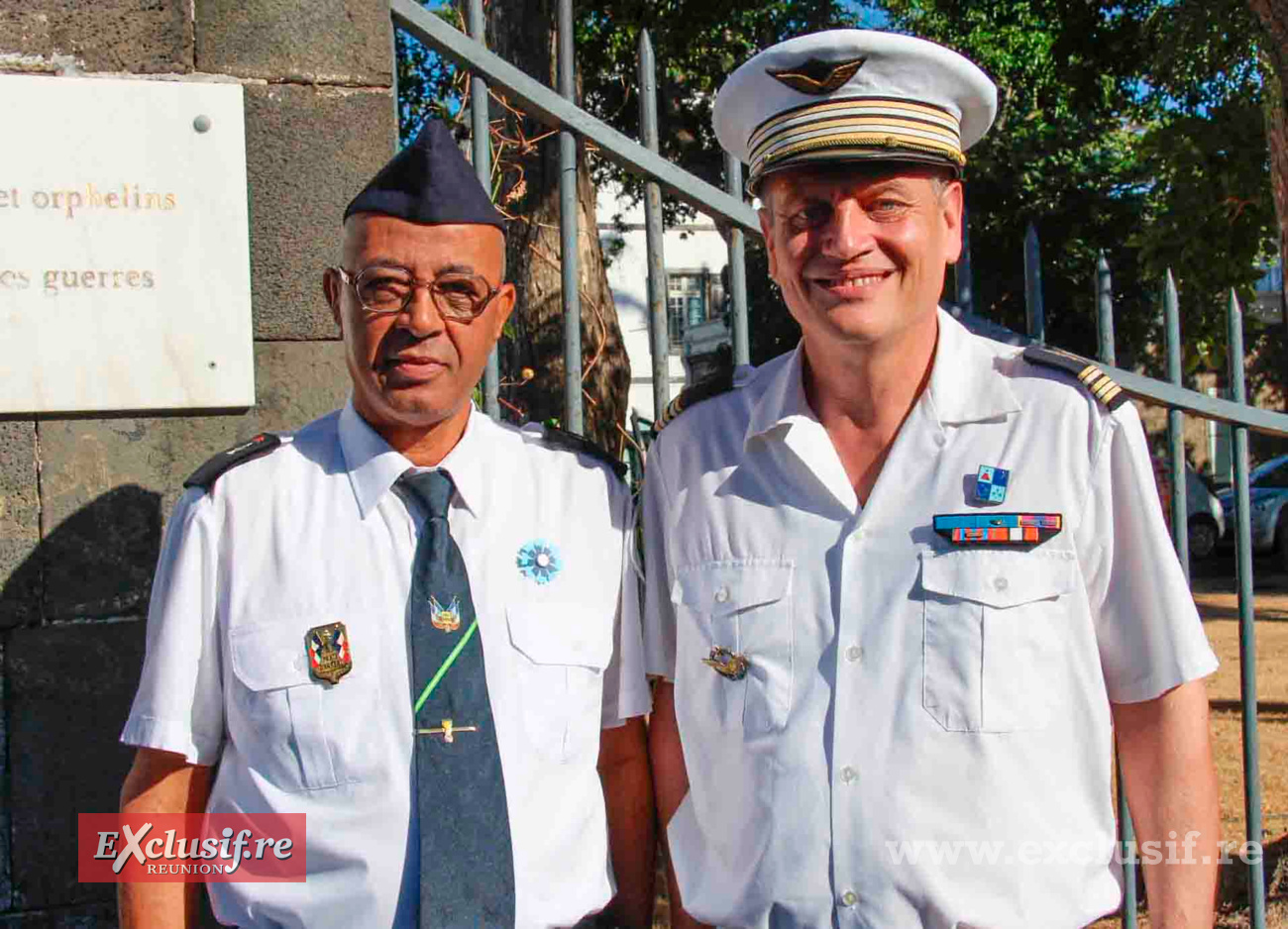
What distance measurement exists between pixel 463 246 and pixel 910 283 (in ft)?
2.45

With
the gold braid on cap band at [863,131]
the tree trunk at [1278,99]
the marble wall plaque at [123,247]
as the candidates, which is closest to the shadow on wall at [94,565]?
the marble wall plaque at [123,247]

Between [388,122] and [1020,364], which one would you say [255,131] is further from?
[1020,364]

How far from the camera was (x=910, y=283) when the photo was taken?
1980 millimetres

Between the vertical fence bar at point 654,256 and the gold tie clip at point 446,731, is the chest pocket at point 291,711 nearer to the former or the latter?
the gold tie clip at point 446,731

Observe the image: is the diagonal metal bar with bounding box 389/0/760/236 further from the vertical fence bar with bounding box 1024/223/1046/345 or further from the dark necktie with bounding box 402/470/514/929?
the dark necktie with bounding box 402/470/514/929

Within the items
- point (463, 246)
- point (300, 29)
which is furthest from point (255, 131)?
point (463, 246)

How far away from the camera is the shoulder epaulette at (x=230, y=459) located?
6.82 feet

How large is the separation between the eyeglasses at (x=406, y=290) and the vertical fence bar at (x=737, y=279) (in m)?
0.73

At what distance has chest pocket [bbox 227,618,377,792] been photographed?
6.46ft

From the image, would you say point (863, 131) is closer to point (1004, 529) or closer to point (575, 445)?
point (1004, 529)

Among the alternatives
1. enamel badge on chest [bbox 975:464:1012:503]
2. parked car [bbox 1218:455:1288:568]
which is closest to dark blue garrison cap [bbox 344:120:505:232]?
enamel badge on chest [bbox 975:464:1012:503]

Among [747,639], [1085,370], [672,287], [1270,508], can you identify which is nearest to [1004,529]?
[1085,370]

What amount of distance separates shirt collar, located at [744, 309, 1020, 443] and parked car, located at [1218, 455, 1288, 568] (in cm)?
1388

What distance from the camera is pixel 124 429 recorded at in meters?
2.53
